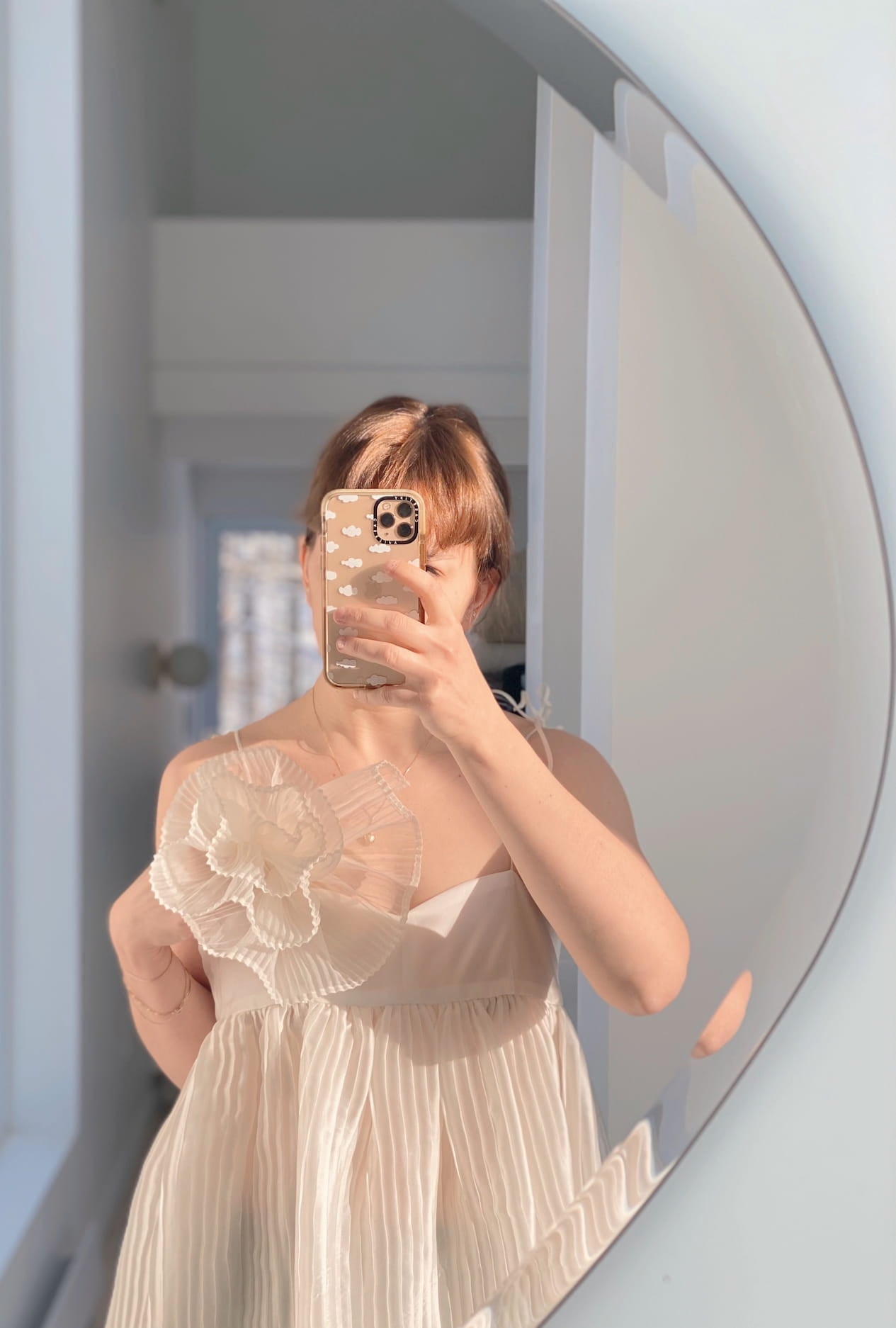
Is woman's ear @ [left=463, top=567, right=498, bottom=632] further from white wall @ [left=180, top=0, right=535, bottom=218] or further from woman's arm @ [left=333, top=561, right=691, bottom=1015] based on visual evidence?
white wall @ [left=180, top=0, right=535, bottom=218]

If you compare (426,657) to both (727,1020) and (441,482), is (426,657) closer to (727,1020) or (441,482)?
(441,482)

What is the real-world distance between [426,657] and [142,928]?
158 mm

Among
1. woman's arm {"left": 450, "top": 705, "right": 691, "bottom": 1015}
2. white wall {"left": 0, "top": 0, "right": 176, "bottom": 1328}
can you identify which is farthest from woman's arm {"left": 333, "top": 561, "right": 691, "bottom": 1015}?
white wall {"left": 0, "top": 0, "right": 176, "bottom": 1328}

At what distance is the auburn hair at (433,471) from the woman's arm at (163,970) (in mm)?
134

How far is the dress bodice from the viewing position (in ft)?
1.34

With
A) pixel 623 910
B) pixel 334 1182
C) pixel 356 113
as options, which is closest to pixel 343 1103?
pixel 334 1182

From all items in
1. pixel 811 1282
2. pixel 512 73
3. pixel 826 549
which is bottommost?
pixel 811 1282

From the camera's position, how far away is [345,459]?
416 mm

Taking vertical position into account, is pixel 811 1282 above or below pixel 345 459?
below

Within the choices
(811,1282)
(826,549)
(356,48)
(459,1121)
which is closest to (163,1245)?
(459,1121)

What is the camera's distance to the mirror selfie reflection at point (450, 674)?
1.36 feet

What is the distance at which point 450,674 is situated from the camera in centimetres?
41

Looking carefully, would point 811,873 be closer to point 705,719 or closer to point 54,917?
point 705,719

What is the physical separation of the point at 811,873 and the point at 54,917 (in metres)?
0.31
